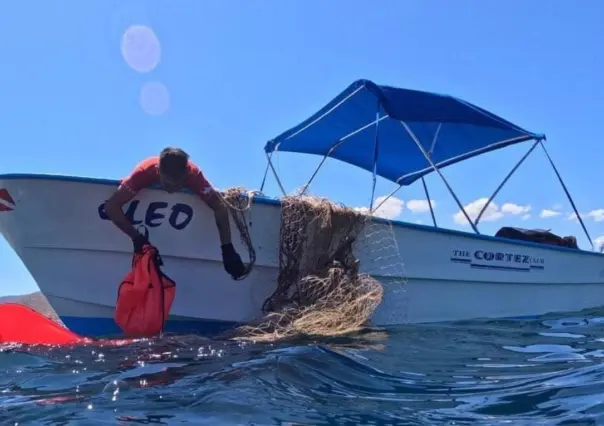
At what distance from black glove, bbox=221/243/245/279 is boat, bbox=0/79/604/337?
21cm

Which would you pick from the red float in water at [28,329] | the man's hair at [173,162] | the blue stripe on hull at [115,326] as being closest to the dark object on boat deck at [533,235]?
the blue stripe on hull at [115,326]

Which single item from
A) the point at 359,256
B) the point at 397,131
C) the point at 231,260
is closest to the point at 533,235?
the point at 397,131

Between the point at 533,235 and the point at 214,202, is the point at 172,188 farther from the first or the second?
the point at 533,235

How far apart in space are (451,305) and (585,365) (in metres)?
2.51

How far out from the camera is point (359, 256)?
216 inches

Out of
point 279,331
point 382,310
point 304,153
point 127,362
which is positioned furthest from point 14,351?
point 304,153

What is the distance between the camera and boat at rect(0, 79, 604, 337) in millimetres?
4793

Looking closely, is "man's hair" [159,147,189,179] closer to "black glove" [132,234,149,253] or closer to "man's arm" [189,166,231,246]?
"man's arm" [189,166,231,246]

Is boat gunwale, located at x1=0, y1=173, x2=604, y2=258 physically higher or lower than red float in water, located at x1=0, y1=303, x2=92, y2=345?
higher

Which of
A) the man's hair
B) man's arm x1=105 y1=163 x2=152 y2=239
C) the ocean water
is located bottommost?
the ocean water

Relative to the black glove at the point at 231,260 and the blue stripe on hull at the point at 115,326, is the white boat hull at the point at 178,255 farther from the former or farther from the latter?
the black glove at the point at 231,260

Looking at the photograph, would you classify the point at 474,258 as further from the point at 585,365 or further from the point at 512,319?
the point at 585,365

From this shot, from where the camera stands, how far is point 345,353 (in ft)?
12.5

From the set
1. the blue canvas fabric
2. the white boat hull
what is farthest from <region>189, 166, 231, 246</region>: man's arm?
the blue canvas fabric
